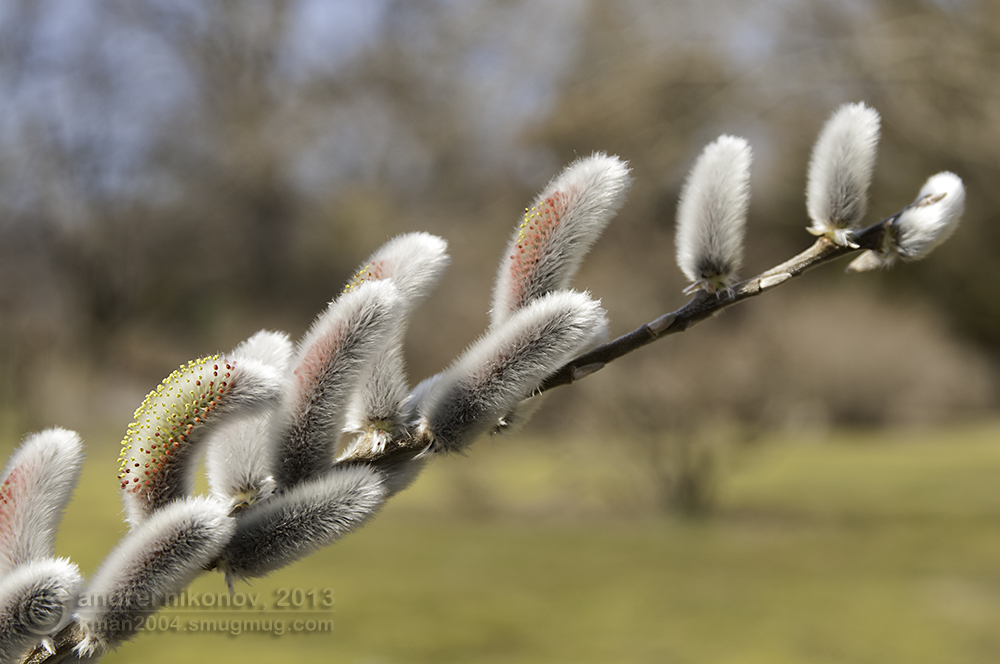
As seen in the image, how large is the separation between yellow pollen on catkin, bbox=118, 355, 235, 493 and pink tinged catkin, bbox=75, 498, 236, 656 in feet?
0.15

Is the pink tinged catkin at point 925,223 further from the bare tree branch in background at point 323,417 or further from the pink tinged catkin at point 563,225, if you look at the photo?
the pink tinged catkin at point 563,225

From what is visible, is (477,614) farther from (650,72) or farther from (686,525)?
(650,72)

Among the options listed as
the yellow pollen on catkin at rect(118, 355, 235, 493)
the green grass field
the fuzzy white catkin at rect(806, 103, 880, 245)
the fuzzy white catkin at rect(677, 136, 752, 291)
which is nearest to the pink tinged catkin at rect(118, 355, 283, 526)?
the yellow pollen on catkin at rect(118, 355, 235, 493)

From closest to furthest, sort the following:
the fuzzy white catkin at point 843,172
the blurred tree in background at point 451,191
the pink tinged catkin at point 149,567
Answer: the pink tinged catkin at point 149,567 < the fuzzy white catkin at point 843,172 < the blurred tree in background at point 451,191

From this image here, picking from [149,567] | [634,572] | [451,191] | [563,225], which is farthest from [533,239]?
[451,191]

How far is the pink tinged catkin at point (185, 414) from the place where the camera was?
83 cm

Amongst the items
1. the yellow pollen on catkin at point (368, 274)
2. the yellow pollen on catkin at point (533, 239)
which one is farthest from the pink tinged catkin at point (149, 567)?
the yellow pollen on catkin at point (533, 239)

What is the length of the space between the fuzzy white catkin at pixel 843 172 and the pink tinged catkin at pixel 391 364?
421mm

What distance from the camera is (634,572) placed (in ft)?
25.8

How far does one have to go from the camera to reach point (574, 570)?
316 inches

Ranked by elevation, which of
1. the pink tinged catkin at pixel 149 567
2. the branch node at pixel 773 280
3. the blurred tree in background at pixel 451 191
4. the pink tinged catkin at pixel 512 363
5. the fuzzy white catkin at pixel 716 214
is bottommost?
the pink tinged catkin at pixel 149 567

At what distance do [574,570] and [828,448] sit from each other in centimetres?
825

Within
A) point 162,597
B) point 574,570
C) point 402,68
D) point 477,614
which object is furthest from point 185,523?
point 402,68

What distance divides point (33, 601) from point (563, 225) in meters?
0.59
